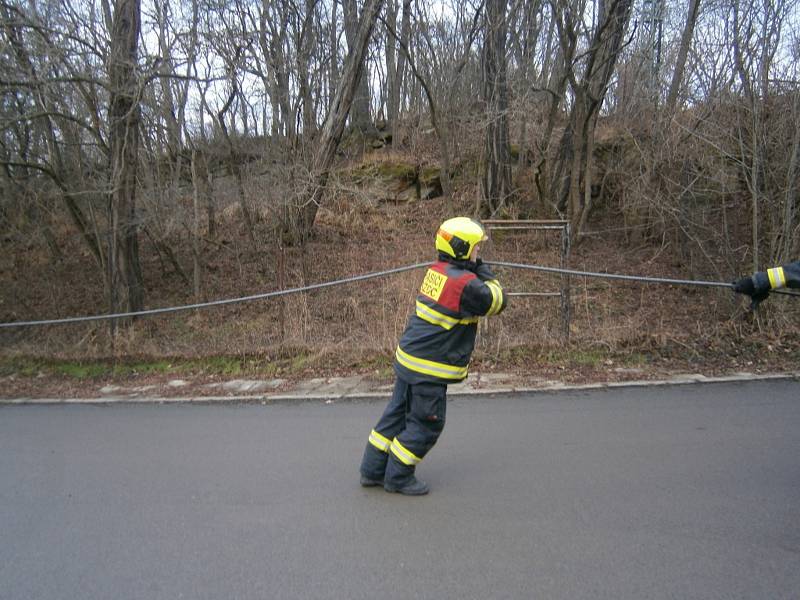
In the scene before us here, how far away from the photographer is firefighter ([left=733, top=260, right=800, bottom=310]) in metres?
3.53

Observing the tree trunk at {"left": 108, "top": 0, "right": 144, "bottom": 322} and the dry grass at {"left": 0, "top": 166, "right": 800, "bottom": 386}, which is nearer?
the dry grass at {"left": 0, "top": 166, "right": 800, "bottom": 386}

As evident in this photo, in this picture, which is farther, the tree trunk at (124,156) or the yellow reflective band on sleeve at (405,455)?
the tree trunk at (124,156)

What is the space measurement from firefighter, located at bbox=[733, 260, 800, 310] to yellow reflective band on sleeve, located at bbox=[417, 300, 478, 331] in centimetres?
201

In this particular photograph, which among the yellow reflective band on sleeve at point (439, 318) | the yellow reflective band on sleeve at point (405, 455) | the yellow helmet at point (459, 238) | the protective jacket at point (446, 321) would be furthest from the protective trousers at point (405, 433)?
the yellow helmet at point (459, 238)

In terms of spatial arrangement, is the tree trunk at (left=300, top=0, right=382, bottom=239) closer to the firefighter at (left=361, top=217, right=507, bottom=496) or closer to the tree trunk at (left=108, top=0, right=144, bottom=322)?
the tree trunk at (left=108, top=0, right=144, bottom=322)

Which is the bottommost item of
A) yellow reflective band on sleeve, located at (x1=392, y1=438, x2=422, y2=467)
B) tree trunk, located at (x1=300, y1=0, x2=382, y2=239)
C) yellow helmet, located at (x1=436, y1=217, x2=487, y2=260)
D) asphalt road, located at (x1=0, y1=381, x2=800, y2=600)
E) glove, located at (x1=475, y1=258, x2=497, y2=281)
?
asphalt road, located at (x1=0, y1=381, x2=800, y2=600)

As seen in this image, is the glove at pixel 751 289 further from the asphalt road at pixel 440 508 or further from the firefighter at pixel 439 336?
the firefighter at pixel 439 336

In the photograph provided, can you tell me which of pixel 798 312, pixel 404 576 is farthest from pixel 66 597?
pixel 798 312

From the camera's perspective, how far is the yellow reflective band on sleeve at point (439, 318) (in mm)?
3451

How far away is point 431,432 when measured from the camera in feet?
11.7

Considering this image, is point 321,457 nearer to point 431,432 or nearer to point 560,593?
→ point 431,432

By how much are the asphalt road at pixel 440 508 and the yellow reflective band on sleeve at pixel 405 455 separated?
11.8 inches

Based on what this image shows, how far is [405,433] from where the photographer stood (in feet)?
11.9

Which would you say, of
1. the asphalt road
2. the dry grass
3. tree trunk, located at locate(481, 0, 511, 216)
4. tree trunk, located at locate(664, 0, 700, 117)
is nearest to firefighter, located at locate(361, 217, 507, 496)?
the asphalt road
